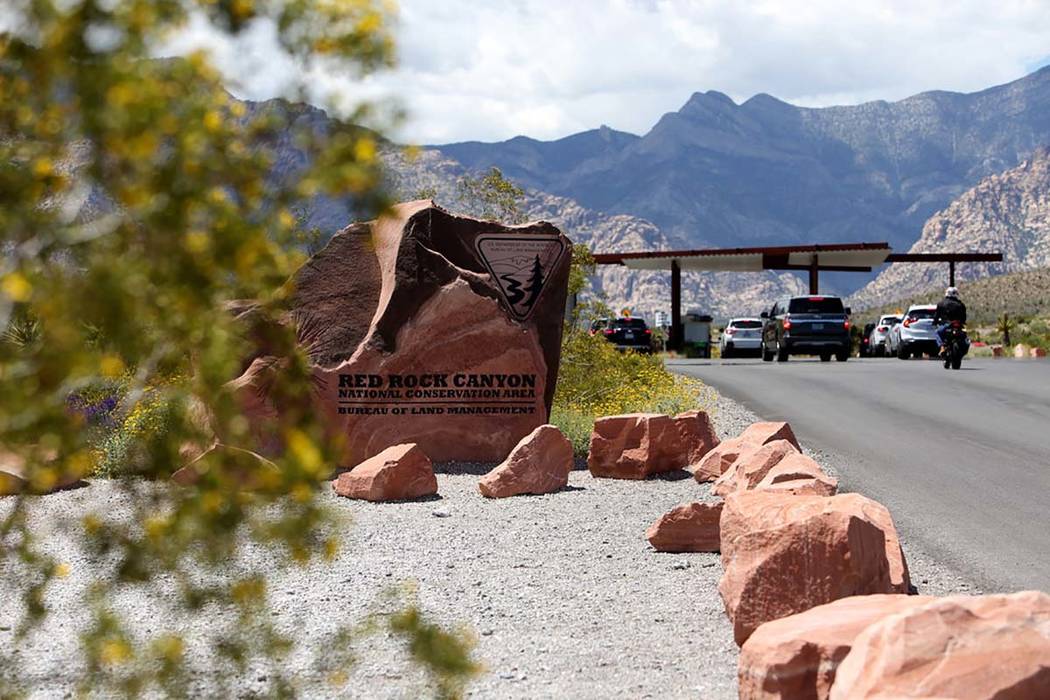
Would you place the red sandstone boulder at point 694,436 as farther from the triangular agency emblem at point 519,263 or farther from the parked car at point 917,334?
the parked car at point 917,334

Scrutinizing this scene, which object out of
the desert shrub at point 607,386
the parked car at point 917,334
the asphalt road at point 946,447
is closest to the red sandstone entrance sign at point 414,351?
the desert shrub at point 607,386

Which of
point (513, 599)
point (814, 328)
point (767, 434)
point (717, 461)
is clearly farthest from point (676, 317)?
point (513, 599)

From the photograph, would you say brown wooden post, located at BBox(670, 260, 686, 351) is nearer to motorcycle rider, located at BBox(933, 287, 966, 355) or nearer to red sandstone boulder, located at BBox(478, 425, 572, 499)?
motorcycle rider, located at BBox(933, 287, 966, 355)

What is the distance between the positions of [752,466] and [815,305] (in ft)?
89.4

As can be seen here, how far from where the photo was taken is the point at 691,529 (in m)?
7.14

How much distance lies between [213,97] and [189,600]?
1075 millimetres

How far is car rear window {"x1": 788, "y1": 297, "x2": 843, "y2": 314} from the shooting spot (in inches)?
1363

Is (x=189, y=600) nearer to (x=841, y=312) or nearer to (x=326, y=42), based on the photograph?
(x=326, y=42)

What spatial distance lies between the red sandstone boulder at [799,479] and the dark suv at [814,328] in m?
26.8

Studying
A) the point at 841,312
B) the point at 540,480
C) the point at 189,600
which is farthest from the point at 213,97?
the point at 841,312

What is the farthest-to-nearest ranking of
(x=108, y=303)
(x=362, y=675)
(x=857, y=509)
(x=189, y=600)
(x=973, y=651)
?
(x=857, y=509)
(x=362, y=675)
(x=973, y=651)
(x=189, y=600)
(x=108, y=303)

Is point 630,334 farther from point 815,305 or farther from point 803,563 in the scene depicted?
point 803,563

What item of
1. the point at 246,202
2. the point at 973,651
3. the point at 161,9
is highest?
the point at 161,9

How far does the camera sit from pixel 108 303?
2037mm
